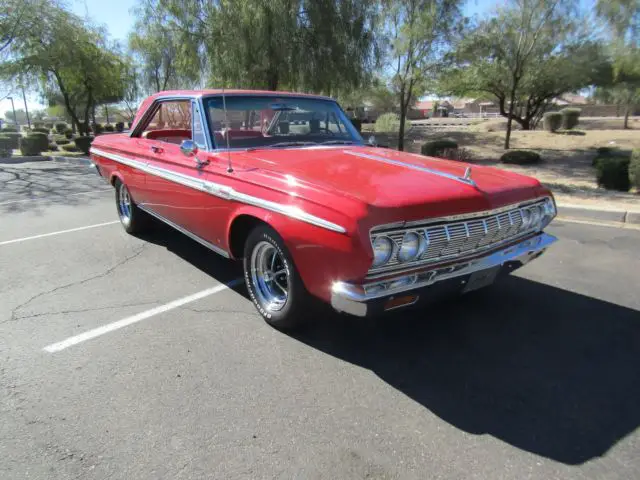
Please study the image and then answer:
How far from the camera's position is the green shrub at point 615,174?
30.9 feet

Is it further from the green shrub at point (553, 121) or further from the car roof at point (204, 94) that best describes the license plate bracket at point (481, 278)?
the green shrub at point (553, 121)

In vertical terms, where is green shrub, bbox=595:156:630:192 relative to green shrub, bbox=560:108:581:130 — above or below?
below

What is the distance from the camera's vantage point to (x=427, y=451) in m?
2.23

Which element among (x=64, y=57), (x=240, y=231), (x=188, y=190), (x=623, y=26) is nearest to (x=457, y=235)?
(x=240, y=231)

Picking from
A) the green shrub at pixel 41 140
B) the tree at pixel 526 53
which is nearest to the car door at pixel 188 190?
the tree at pixel 526 53

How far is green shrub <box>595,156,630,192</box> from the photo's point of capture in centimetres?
943


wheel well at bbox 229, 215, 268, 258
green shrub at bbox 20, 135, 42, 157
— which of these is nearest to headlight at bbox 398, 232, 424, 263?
wheel well at bbox 229, 215, 268, 258

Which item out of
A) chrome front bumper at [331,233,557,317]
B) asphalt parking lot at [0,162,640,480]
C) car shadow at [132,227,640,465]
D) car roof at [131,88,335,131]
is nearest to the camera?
asphalt parking lot at [0,162,640,480]

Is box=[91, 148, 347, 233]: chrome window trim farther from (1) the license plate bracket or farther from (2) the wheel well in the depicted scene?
(1) the license plate bracket

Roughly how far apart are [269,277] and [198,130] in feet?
4.89

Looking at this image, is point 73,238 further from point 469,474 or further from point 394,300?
point 469,474

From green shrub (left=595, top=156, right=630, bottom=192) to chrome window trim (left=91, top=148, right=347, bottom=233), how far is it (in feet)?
30.0

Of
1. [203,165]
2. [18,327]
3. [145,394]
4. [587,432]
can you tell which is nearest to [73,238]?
[18,327]

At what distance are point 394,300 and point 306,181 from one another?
92cm
